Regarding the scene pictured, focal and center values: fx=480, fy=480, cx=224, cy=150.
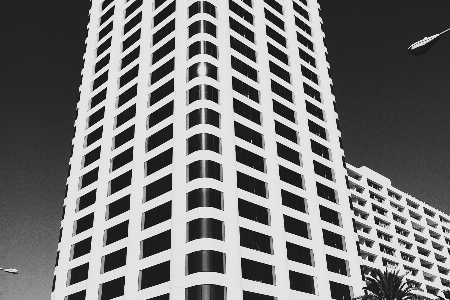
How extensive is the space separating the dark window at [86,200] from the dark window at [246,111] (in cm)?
2349

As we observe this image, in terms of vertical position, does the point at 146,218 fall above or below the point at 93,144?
below

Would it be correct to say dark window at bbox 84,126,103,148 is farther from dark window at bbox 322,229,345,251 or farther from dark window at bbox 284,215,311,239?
dark window at bbox 322,229,345,251

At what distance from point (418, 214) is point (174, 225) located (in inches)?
3558

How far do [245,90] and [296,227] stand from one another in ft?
63.3

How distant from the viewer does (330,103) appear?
261 feet

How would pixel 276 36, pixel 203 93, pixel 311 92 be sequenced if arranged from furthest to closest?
pixel 311 92 < pixel 276 36 < pixel 203 93

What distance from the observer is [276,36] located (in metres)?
76.1

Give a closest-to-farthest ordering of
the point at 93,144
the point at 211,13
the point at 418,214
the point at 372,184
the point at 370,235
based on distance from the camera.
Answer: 1. the point at 211,13
2. the point at 93,144
3. the point at 370,235
4. the point at 372,184
5. the point at 418,214

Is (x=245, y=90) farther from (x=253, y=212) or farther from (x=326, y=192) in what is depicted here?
(x=326, y=192)

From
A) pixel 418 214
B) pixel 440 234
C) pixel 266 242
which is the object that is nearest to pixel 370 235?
pixel 418 214

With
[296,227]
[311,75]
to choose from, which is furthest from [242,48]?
[296,227]

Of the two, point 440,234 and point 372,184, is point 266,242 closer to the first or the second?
point 372,184

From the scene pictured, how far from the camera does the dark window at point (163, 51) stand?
6675 centimetres

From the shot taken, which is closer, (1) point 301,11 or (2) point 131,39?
(2) point 131,39
